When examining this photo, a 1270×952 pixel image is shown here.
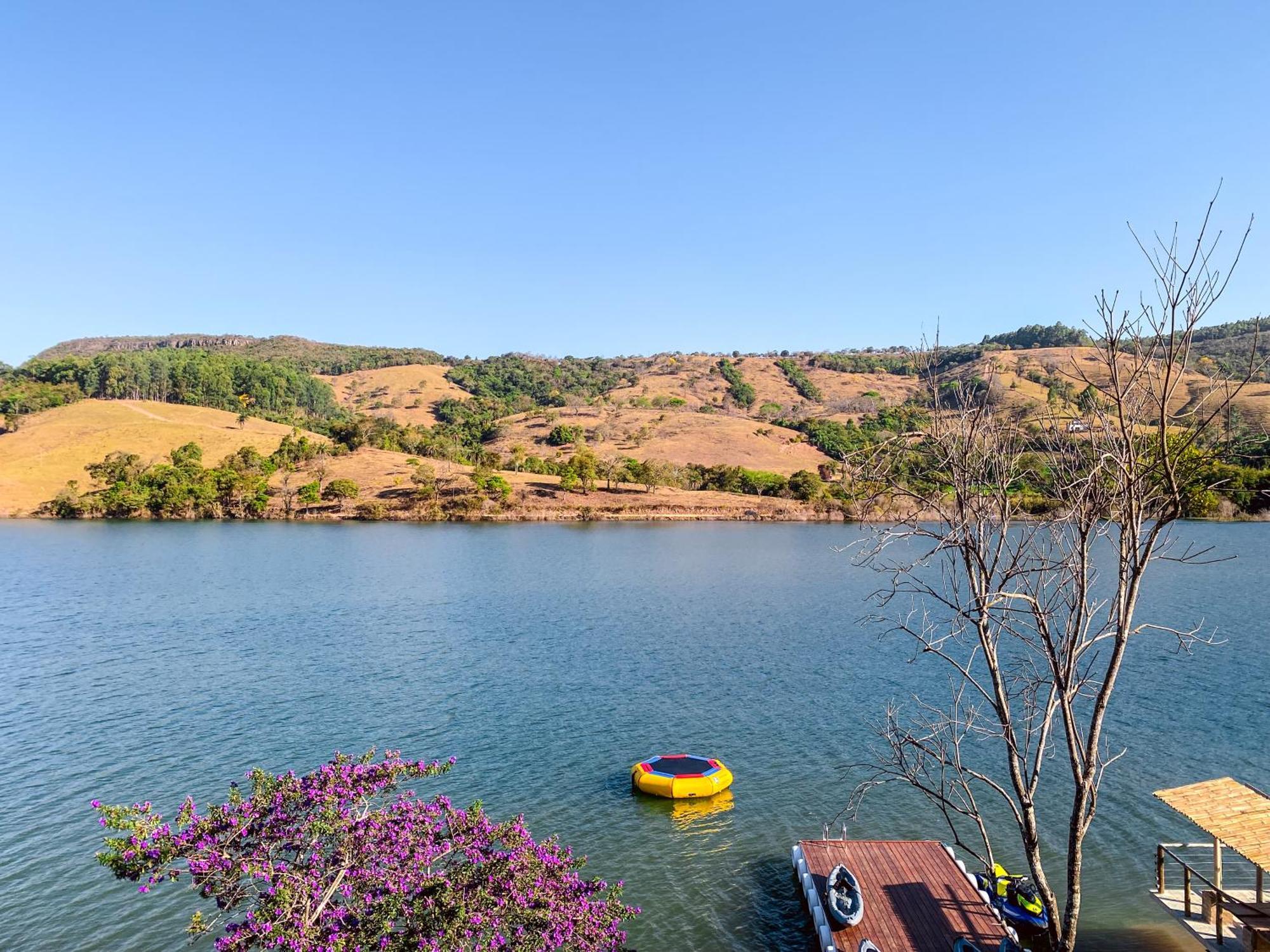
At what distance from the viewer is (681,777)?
25.7m

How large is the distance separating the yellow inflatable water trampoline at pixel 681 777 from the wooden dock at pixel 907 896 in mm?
4234

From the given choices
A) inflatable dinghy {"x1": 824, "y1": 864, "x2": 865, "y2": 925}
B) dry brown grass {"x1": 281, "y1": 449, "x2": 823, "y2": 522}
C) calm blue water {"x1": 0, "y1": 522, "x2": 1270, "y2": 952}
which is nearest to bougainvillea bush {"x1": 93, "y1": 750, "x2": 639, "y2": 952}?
calm blue water {"x1": 0, "y1": 522, "x2": 1270, "y2": 952}

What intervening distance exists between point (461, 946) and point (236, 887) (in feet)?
13.6

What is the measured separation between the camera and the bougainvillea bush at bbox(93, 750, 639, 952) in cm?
1327

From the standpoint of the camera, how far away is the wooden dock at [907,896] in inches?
683

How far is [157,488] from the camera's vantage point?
113 metres

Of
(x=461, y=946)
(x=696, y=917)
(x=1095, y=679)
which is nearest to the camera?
(x=461, y=946)

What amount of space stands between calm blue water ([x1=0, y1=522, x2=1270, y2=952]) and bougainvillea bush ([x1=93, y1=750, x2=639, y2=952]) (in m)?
5.08

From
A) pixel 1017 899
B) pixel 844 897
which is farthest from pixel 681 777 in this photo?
pixel 1017 899

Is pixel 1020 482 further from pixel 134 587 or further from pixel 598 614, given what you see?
pixel 134 587

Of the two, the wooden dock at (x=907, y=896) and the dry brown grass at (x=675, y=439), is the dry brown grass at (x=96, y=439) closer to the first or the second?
the dry brown grass at (x=675, y=439)

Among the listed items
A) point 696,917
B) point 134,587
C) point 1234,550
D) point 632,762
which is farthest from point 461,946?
point 1234,550

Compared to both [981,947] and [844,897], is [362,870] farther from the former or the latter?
[981,947]

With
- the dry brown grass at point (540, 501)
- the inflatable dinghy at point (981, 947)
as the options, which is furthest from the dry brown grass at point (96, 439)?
the inflatable dinghy at point (981, 947)
